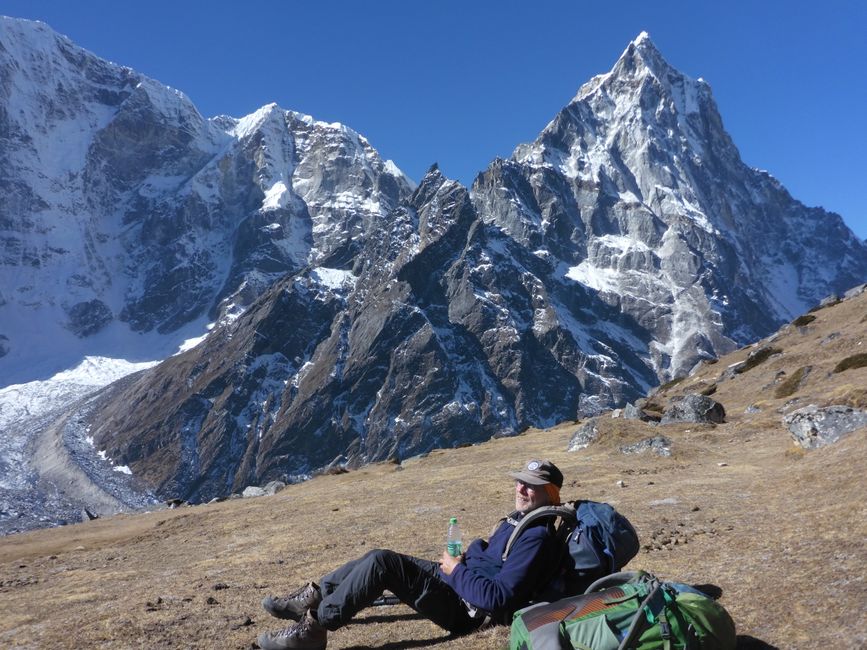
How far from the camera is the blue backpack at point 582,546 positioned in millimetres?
6891

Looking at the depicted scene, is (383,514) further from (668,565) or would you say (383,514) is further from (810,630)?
(810,630)

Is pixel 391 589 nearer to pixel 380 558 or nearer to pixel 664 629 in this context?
pixel 380 558

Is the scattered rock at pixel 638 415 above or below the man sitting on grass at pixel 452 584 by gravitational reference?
above

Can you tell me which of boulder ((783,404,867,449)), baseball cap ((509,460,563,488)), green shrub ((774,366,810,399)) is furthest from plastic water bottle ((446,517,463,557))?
green shrub ((774,366,810,399))

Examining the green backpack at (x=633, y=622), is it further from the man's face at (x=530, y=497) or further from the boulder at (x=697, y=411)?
the boulder at (x=697, y=411)

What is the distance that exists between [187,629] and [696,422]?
24255 mm

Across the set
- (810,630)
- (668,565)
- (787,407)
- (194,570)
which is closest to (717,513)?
(668,565)

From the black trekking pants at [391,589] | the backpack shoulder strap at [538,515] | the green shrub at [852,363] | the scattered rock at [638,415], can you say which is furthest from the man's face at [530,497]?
the green shrub at [852,363]

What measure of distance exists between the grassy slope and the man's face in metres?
1.50

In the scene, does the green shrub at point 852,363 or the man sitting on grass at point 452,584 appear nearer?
the man sitting on grass at point 452,584

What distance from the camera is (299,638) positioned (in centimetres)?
743

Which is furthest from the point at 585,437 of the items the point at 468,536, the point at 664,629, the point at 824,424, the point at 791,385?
the point at 664,629

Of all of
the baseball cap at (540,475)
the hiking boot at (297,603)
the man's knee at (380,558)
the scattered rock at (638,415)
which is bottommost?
the hiking boot at (297,603)

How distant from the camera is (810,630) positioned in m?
6.34
